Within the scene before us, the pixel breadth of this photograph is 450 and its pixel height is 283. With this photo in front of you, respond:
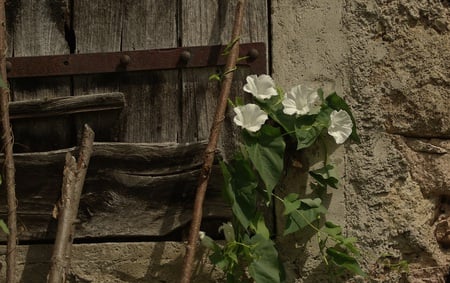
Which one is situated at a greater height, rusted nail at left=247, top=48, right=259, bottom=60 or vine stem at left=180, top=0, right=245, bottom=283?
rusted nail at left=247, top=48, right=259, bottom=60

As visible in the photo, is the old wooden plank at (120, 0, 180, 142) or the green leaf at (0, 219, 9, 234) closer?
the green leaf at (0, 219, 9, 234)

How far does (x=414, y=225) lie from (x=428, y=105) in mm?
362

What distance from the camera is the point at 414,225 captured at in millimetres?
2314

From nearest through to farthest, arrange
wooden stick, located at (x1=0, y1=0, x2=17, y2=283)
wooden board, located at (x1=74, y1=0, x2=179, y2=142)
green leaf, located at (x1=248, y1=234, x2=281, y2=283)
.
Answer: green leaf, located at (x1=248, y1=234, x2=281, y2=283) < wooden stick, located at (x1=0, y1=0, x2=17, y2=283) < wooden board, located at (x1=74, y1=0, x2=179, y2=142)

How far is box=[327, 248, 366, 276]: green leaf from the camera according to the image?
88.0 inches

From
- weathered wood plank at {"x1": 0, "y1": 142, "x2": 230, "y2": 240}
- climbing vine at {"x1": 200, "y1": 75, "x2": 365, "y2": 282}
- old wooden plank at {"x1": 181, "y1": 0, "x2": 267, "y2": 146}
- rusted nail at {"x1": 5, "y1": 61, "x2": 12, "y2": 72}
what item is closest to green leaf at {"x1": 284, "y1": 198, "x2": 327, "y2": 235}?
climbing vine at {"x1": 200, "y1": 75, "x2": 365, "y2": 282}

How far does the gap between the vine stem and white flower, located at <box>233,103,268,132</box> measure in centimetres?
8

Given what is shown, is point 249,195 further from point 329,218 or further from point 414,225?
point 414,225

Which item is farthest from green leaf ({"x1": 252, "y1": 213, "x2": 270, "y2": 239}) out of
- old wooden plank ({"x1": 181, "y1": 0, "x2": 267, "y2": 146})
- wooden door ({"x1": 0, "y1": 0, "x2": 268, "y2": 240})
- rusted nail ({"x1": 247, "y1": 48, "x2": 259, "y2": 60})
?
rusted nail ({"x1": 247, "y1": 48, "x2": 259, "y2": 60})

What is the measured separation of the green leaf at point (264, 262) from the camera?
2229 millimetres

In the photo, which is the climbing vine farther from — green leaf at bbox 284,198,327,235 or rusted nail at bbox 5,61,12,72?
rusted nail at bbox 5,61,12,72

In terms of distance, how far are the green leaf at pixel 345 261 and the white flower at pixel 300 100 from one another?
16.1 inches

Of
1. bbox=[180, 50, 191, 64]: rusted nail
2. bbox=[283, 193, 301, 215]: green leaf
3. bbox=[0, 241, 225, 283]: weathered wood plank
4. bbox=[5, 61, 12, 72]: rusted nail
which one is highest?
bbox=[180, 50, 191, 64]: rusted nail

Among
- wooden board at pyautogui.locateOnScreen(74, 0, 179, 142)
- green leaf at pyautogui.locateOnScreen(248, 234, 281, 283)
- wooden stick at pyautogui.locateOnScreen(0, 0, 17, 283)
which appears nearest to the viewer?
green leaf at pyautogui.locateOnScreen(248, 234, 281, 283)
